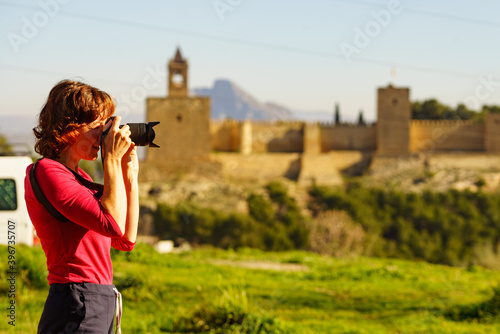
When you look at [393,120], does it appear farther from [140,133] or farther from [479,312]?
[140,133]

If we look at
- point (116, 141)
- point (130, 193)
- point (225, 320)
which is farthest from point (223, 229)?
point (116, 141)

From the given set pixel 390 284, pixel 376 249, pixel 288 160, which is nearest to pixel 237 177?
pixel 288 160

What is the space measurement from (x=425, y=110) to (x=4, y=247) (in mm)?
41661

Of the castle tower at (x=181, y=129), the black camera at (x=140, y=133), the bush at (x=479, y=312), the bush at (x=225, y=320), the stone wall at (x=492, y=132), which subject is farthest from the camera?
the stone wall at (x=492, y=132)

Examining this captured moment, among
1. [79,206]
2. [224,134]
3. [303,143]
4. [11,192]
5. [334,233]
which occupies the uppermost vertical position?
[224,134]

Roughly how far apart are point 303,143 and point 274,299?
34.7 meters

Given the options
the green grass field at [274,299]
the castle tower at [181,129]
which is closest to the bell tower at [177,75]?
the castle tower at [181,129]

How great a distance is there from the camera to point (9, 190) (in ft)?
19.3

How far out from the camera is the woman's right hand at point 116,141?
194 cm

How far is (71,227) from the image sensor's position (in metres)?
1.96

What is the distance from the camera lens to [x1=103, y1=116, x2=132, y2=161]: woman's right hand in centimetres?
194

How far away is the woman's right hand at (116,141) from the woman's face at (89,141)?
0.07 m

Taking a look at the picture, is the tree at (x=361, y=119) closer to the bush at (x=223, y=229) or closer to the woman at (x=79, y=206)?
the bush at (x=223, y=229)

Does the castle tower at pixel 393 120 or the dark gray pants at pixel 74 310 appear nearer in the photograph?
the dark gray pants at pixel 74 310
